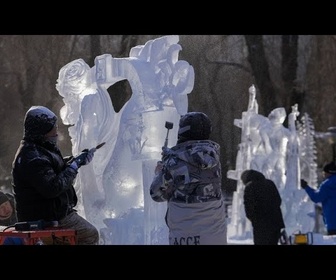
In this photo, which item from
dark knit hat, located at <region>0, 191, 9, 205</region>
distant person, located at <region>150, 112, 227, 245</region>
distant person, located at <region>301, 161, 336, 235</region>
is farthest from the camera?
distant person, located at <region>301, 161, 336, 235</region>

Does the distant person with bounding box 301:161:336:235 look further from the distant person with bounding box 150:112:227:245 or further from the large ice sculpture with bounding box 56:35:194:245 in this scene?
the distant person with bounding box 150:112:227:245

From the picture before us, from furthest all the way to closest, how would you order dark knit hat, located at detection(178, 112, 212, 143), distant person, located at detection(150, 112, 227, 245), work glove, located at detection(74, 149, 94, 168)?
work glove, located at detection(74, 149, 94, 168) → dark knit hat, located at detection(178, 112, 212, 143) → distant person, located at detection(150, 112, 227, 245)

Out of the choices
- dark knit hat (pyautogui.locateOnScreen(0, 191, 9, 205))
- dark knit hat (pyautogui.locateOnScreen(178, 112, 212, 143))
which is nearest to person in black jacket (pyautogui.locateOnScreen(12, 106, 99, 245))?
dark knit hat (pyautogui.locateOnScreen(178, 112, 212, 143))

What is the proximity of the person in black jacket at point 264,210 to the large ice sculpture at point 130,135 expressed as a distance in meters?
0.84

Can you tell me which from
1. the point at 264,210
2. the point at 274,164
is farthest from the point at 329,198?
the point at 274,164

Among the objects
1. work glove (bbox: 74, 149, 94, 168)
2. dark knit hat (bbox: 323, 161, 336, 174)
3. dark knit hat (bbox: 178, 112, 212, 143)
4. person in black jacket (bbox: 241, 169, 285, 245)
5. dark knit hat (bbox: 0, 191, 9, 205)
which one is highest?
dark knit hat (bbox: 178, 112, 212, 143)

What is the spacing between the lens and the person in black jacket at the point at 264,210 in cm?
881

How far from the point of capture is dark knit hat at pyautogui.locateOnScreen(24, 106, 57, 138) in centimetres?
641

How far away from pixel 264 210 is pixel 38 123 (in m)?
3.08

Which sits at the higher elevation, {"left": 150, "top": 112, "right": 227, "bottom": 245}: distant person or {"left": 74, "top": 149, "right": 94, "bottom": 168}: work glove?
{"left": 74, "top": 149, "right": 94, "bottom": 168}: work glove

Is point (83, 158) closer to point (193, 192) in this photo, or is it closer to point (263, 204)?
point (193, 192)

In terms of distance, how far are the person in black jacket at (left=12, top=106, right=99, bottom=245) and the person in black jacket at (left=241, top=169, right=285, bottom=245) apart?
8.64ft

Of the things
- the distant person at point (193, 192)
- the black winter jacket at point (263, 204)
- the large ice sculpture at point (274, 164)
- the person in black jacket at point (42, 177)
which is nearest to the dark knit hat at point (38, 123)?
the person in black jacket at point (42, 177)

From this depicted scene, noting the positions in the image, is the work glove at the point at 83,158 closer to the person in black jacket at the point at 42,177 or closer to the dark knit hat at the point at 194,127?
the person in black jacket at the point at 42,177
